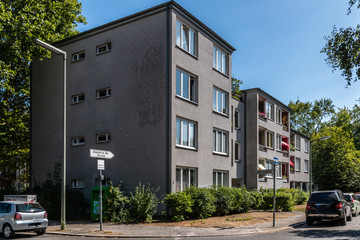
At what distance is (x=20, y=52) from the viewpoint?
2397 centimetres

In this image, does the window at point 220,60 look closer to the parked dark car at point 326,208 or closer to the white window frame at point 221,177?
the white window frame at point 221,177

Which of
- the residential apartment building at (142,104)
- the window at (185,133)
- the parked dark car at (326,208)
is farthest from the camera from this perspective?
the window at (185,133)

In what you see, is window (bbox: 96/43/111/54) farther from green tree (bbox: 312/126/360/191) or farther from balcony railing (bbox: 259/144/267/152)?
green tree (bbox: 312/126/360/191)

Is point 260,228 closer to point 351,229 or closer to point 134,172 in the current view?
point 351,229

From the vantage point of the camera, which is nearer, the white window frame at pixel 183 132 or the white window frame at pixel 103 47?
the white window frame at pixel 183 132

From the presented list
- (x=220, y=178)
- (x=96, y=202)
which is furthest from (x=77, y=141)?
(x=220, y=178)

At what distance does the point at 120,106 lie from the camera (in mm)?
21344

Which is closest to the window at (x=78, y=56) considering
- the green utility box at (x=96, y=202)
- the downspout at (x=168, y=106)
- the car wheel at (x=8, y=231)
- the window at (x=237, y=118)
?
the downspout at (x=168, y=106)

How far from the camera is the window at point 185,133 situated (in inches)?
803

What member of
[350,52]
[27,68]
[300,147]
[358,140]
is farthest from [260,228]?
[358,140]

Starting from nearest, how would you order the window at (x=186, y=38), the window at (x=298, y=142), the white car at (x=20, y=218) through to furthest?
the white car at (x=20, y=218) < the window at (x=186, y=38) < the window at (x=298, y=142)

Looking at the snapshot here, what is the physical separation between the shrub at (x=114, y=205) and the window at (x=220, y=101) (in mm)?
9149

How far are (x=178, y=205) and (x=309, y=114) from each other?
56.2 meters

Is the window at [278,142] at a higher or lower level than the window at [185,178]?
higher
